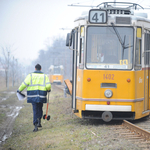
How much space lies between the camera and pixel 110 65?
24.2 feet

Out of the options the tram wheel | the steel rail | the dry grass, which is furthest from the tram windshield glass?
the dry grass

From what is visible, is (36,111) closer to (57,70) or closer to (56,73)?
(57,70)

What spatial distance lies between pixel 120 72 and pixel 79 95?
4.40ft

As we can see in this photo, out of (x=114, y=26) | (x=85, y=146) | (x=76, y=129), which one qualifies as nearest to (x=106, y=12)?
(x=114, y=26)

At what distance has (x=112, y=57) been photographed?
24.2 feet

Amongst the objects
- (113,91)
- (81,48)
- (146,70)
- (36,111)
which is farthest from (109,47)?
(36,111)

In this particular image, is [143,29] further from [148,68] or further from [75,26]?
[75,26]

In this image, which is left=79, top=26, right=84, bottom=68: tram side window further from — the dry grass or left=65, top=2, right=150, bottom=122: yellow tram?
the dry grass

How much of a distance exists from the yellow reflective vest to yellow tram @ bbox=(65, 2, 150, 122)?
3.26ft

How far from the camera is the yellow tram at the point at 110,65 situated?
7.28 m

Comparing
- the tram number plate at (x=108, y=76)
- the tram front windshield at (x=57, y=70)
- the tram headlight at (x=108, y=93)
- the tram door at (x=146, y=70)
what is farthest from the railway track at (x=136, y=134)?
the tram front windshield at (x=57, y=70)

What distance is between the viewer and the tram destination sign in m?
7.40

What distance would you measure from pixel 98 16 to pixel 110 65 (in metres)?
1.43

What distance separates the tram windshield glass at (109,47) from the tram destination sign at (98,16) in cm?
20
